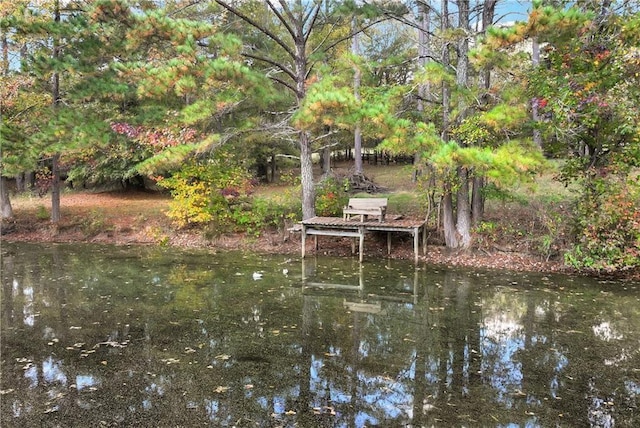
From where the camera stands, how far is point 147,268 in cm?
998

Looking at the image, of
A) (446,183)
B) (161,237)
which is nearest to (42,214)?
(161,237)

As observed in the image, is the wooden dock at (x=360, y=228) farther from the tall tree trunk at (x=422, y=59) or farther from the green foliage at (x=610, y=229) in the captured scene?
the green foliage at (x=610, y=229)

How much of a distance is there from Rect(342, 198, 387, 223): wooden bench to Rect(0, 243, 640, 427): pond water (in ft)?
6.05

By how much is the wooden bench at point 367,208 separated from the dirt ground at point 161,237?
1.04 metres

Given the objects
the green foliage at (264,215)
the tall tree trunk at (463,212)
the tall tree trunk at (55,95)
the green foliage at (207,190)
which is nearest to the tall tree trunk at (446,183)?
the tall tree trunk at (463,212)

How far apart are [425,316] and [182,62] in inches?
260

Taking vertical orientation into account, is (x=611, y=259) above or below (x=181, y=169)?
below

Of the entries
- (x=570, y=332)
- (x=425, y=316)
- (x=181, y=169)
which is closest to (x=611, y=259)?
(x=570, y=332)

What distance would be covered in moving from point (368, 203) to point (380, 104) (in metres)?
2.62

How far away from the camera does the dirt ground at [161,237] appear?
10406mm

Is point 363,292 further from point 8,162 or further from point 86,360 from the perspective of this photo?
point 8,162

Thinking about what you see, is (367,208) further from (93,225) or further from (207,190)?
(93,225)

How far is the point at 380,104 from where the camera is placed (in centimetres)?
928

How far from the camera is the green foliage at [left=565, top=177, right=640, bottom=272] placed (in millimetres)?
8758
